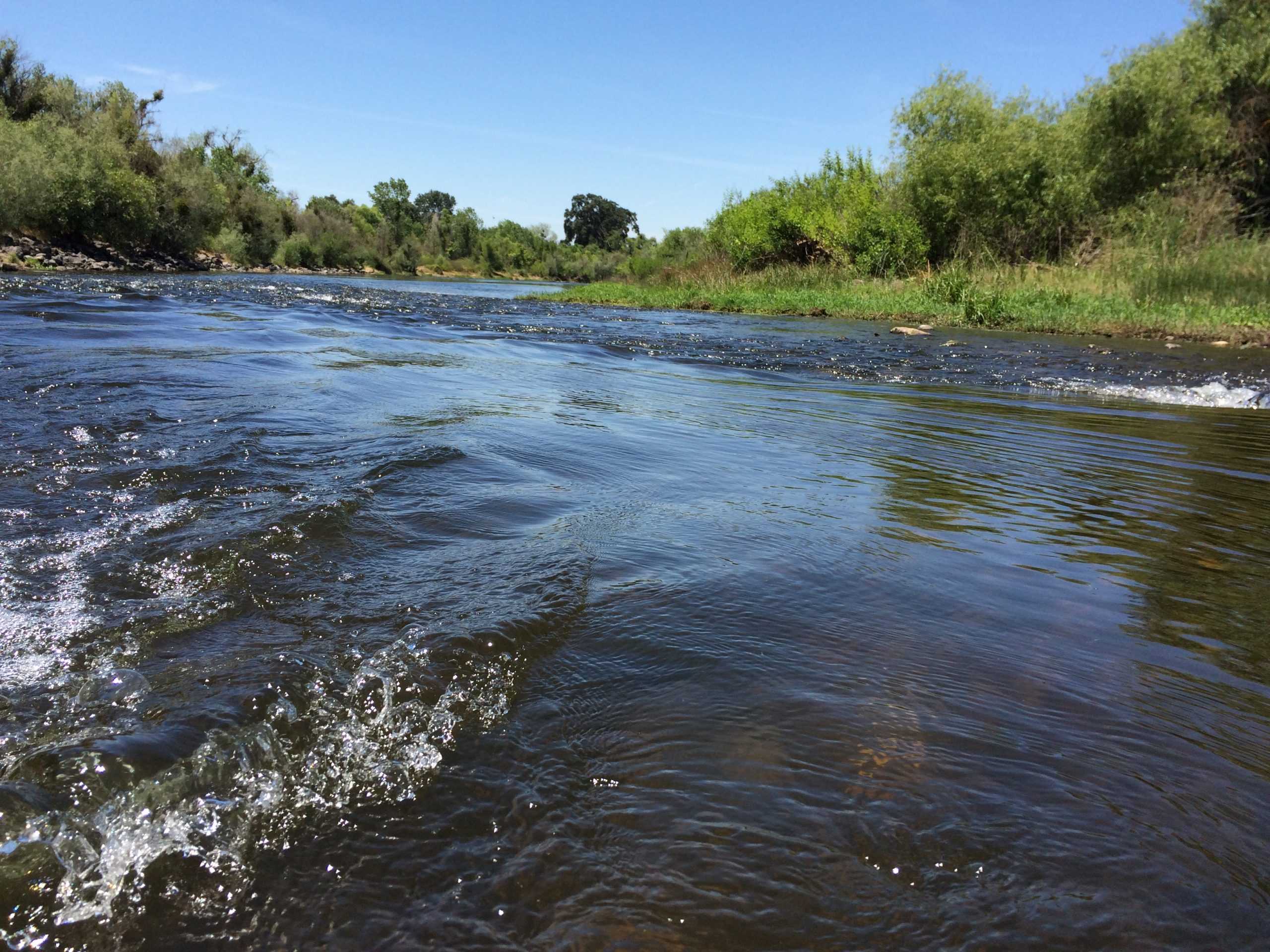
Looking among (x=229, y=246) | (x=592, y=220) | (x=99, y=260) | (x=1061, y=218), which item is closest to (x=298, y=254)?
(x=229, y=246)

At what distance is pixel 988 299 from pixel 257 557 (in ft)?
57.9

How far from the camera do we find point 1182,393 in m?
9.58

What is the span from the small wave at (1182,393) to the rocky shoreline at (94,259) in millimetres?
29130

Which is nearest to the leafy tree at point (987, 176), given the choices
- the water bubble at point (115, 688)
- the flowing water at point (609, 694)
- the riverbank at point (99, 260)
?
the flowing water at point (609, 694)

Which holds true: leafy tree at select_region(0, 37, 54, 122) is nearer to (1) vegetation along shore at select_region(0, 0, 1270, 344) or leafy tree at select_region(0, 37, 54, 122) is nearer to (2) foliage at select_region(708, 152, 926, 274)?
(1) vegetation along shore at select_region(0, 0, 1270, 344)

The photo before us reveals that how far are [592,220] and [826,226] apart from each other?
12228 centimetres

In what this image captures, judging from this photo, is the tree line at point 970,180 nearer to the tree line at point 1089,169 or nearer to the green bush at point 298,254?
the tree line at point 1089,169

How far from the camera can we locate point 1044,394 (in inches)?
387

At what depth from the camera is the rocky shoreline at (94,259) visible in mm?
28672

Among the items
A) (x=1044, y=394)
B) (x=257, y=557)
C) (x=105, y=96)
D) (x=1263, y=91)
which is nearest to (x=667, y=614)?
(x=257, y=557)

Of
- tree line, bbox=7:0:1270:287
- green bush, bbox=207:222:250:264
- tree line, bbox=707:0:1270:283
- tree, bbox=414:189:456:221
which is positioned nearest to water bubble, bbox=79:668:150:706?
tree line, bbox=7:0:1270:287

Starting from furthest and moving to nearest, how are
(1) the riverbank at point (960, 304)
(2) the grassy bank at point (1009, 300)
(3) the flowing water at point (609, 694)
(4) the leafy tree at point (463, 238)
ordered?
(4) the leafy tree at point (463, 238) < (2) the grassy bank at point (1009, 300) < (1) the riverbank at point (960, 304) < (3) the flowing water at point (609, 694)

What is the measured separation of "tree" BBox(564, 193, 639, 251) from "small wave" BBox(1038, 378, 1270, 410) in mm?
138782

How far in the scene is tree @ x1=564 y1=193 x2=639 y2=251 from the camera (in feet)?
471
